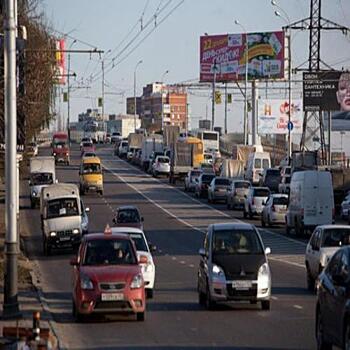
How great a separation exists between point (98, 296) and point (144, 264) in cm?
411

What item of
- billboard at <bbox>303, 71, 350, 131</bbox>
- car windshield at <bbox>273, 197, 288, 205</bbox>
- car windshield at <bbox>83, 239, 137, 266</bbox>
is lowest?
car windshield at <bbox>273, 197, 288, 205</bbox>

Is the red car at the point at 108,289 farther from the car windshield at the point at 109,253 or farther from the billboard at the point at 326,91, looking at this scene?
the billboard at the point at 326,91

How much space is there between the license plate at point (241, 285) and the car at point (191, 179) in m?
57.6

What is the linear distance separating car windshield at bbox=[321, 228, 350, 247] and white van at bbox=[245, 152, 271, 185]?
5450cm

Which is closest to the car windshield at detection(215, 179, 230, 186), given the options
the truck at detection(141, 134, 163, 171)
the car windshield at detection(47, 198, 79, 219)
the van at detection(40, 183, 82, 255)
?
the van at detection(40, 183, 82, 255)

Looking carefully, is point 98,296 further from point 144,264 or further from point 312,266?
point 312,266

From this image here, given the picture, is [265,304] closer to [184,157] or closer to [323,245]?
[323,245]

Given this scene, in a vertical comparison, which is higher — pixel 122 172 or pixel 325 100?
pixel 325 100

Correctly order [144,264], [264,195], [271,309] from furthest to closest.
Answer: [264,195], [144,264], [271,309]

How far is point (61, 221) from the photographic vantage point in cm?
4284

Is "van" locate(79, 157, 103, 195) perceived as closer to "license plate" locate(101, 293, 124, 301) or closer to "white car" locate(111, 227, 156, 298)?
"white car" locate(111, 227, 156, 298)

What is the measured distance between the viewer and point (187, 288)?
1113 inches

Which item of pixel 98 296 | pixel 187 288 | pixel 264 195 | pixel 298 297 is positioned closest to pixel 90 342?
pixel 98 296

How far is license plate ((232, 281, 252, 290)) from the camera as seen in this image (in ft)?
73.7
